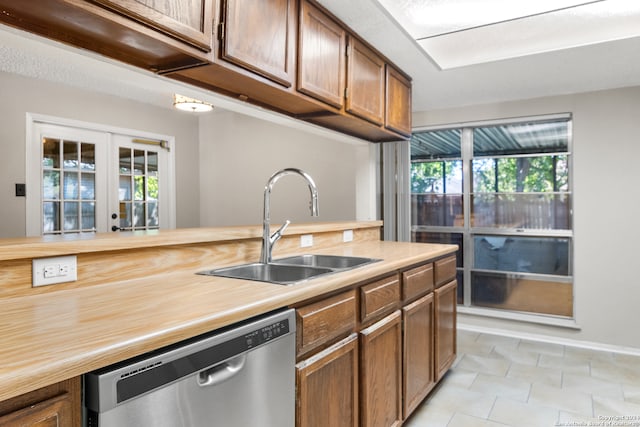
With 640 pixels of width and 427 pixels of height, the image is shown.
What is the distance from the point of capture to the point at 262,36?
1681mm

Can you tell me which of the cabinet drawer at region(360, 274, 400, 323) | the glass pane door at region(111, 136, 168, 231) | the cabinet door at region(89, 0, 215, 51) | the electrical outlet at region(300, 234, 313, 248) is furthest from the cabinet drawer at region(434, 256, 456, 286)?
the glass pane door at region(111, 136, 168, 231)

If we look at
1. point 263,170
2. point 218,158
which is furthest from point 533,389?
point 218,158

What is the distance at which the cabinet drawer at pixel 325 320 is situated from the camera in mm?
1348

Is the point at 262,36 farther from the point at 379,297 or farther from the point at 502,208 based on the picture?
the point at 502,208

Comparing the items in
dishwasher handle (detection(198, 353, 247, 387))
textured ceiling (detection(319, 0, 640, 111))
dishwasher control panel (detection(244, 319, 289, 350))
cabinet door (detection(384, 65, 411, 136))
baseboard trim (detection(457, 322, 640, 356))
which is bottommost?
baseboard trim (detection(457, 322, 640, 356))

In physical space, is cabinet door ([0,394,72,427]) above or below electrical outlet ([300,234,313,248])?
below

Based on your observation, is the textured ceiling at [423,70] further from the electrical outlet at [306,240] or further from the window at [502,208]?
the electrical outlet at [306,240]

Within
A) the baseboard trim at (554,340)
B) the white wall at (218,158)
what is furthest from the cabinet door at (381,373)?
the baseboard trim at (554,340)

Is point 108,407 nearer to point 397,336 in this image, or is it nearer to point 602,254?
point 397,336

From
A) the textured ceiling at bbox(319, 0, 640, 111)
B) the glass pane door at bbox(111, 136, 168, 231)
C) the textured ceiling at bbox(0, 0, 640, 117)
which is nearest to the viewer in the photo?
the textured ceiling at bbox(0, 0, 640, 117)

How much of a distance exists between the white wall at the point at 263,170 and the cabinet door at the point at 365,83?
1.67 metres

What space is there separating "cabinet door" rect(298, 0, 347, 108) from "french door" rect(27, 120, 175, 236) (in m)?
3.42

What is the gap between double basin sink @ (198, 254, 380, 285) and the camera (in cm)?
178

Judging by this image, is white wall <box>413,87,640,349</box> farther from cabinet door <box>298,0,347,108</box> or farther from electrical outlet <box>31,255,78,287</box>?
electrical outlet <box>31,255,78,287</box>
